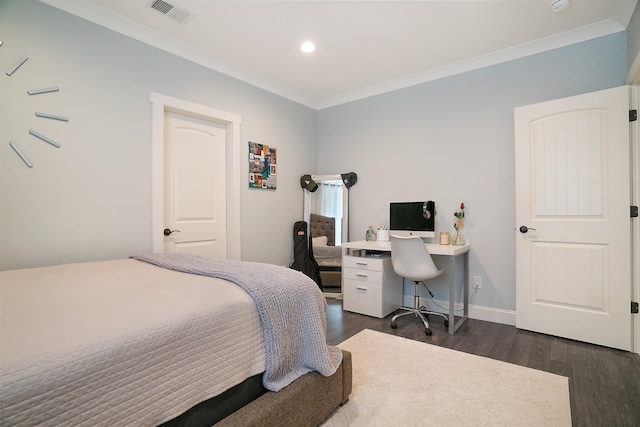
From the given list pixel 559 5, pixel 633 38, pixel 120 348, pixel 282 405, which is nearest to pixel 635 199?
pixel 633 38

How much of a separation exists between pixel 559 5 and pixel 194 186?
3.36 m

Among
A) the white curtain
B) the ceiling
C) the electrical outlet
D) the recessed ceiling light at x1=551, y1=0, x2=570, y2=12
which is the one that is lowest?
the electrical outlet

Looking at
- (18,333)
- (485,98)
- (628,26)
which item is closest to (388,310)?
(485,98)

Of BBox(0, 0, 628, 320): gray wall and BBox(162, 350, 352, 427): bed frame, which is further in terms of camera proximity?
BBox(0, 0, 628, 320): gray wall

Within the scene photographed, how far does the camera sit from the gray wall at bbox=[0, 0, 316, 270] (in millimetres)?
1992

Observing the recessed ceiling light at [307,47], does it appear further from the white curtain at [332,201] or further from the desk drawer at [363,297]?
the desk drawer at [363,297]

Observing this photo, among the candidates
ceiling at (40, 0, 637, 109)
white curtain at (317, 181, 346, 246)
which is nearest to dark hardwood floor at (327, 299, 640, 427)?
white curtain at (317, 181, 346, 246)

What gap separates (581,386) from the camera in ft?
6.11

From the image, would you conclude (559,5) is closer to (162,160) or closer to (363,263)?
(363,263)

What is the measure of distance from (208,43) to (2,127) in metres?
1.67

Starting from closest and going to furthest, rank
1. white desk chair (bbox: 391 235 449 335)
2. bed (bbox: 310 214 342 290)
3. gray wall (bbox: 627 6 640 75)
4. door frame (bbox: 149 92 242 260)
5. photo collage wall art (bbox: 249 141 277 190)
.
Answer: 1. gray wall (bbox: 627 6 640 75)
2. door frame (bbox: 149 92 242 260)
3. white desk chair (bbox: 391 235 449 335)
4. photo collage wall art (bbox: 249 141 277 190)
5. bed (bbox: 310 214 342 290)

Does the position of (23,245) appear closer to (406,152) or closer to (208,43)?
(208,43)

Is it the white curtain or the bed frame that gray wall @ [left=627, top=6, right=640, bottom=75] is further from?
the bed frame

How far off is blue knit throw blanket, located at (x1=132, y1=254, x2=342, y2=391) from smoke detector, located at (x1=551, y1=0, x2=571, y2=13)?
2707mm
